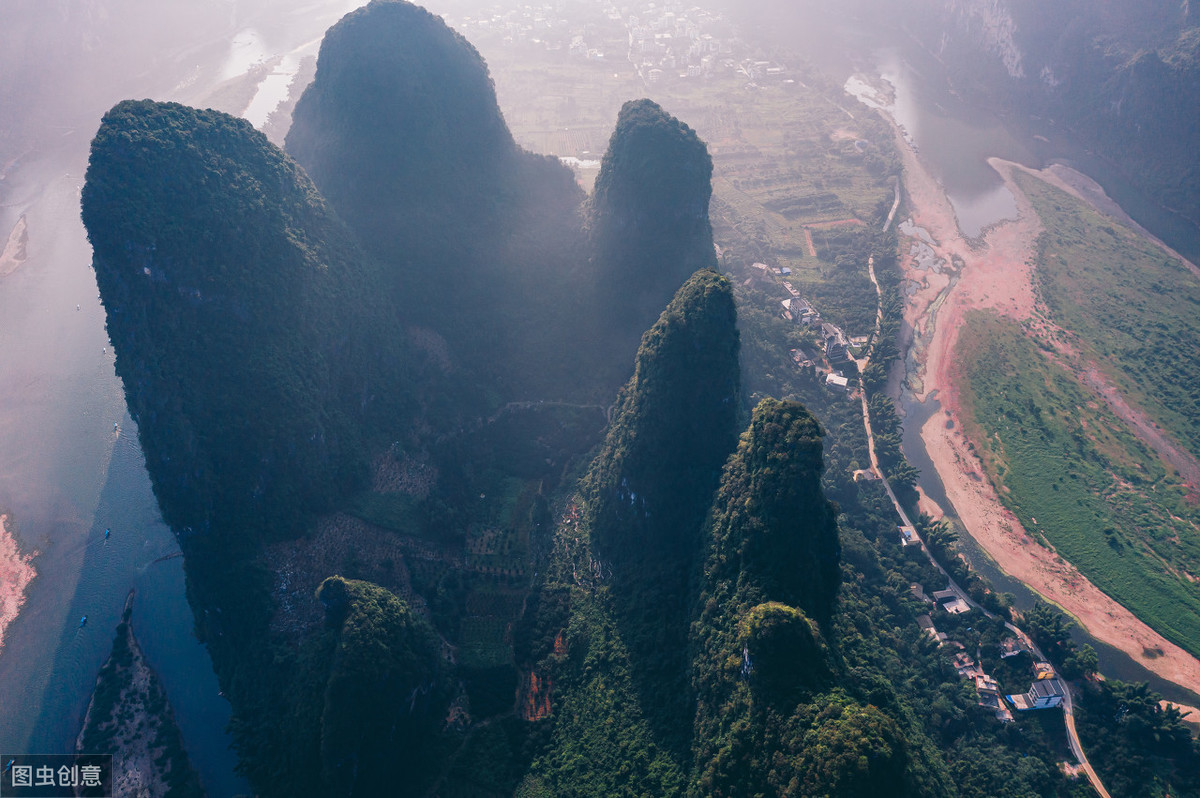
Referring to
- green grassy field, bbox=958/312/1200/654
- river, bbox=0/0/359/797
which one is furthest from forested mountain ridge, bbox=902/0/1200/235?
river, bbox=0/0/359/797

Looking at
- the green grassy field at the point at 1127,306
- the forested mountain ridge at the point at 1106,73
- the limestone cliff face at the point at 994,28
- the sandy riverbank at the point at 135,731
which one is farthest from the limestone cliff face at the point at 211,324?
the limestone cliff face at the point at 994,28

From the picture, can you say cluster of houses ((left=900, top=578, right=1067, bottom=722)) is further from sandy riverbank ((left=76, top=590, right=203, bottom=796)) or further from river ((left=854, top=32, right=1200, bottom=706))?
sandy riverbank ((left=76, top=590, right=203, bottom=796))

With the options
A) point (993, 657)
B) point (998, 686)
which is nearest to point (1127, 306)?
point (993, 657)

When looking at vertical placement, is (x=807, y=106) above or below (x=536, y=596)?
above

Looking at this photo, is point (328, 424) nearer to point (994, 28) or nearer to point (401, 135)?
point (401, 135)

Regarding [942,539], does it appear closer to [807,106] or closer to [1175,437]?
[1175,437]

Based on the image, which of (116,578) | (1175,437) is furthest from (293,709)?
(1175,437)
